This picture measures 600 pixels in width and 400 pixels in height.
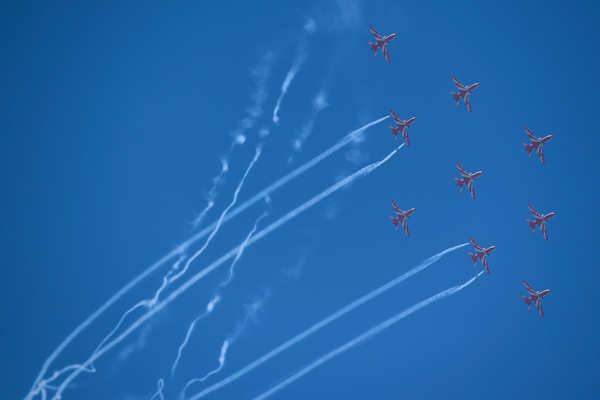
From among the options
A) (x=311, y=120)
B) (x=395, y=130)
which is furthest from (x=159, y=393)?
(x=395, y=130)

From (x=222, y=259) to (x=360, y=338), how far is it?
21.8ft

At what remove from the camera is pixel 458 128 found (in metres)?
24.2

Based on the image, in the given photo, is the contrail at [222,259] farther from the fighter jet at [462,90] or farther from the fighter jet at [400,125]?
Result: the fighter jet at [462,90]

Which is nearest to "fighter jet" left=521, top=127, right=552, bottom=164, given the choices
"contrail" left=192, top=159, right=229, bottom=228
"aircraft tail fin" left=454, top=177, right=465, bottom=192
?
"aircraft tail fin" left=454, top=177, right=465, bottom=192

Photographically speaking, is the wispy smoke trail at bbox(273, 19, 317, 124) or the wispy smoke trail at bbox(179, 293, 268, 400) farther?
the wispy smoke trail at bbox(179, 293, 268, 400)

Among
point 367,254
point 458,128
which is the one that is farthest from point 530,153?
point 367,254

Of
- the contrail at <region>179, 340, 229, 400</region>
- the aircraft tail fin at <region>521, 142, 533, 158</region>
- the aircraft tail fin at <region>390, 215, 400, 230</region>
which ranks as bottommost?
the aircraft tail fin at <region>521, 142, 533, 158</region>

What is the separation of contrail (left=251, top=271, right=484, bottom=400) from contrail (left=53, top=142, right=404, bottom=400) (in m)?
5.52

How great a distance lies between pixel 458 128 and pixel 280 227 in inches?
334

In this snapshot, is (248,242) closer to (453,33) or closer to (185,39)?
(185,39)

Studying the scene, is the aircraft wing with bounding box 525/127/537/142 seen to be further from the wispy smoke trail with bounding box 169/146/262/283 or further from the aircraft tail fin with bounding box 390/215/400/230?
the wispy smoke trail with bounding box 169/146/262/283

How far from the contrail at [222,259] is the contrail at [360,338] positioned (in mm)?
5521

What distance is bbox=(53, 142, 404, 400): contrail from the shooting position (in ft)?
76.6

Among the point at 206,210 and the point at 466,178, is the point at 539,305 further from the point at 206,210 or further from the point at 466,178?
the point at 206,210
